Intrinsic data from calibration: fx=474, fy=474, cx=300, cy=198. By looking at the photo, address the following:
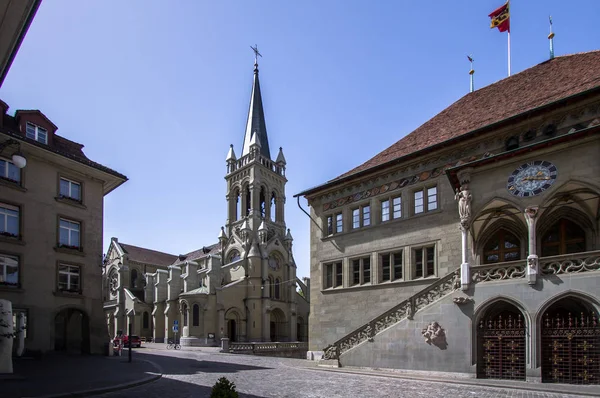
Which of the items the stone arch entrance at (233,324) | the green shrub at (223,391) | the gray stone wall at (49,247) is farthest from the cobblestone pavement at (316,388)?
the stone arch entrance at (233,324)

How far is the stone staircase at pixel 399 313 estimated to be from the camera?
18781 mm

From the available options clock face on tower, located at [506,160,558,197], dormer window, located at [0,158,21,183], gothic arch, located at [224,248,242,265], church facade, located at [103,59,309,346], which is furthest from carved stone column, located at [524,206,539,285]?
gothic arch, located at [224,248,242,265]

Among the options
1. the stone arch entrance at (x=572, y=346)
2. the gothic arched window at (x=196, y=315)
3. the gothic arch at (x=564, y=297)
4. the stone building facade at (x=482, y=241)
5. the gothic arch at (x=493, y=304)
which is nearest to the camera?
the gothic arch at (x=564, y=297)

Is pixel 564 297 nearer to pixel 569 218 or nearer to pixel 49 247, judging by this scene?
pixel 569 218

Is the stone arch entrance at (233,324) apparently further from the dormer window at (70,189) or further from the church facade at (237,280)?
the dormer window at (70,189)

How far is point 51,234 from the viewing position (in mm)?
26016

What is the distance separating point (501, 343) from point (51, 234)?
75.3ft

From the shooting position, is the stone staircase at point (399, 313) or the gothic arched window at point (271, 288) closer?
the stone staircase at point (399, 313)

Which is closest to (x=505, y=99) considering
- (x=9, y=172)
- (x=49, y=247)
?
(x=49, y=247)

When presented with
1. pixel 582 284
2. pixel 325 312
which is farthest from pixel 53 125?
pixel 582 284

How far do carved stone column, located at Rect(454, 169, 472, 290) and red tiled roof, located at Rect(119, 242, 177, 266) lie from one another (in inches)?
2558

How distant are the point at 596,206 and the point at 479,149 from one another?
216 inches

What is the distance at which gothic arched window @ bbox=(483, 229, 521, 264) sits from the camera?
19.9 meters

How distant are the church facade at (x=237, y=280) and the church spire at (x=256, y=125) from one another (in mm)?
148
